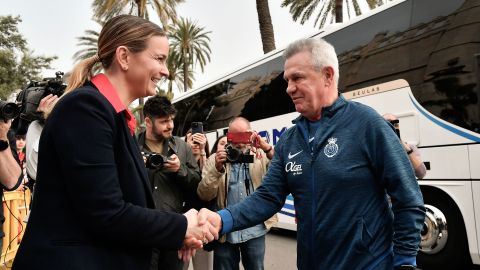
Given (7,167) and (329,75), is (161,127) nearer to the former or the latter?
(7,167)

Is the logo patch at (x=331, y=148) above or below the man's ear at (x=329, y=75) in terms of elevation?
below

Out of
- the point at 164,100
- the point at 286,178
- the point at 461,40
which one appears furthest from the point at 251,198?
the point at 461,40

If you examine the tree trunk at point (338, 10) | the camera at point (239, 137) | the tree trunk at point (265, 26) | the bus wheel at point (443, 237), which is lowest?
the bus wheel at point (443, 237)

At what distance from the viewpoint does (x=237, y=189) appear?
13.4 feet

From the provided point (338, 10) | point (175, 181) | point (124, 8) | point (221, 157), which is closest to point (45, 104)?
point (175, 181)

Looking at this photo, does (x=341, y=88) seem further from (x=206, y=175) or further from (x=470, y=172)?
(x=206, y=175)

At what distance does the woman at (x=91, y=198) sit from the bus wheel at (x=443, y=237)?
4399 mm

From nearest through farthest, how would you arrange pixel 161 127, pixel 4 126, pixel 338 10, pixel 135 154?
1. pixel 135 154
2. pixel 4 126
3. pixel 161 127
4. pixel 338 10

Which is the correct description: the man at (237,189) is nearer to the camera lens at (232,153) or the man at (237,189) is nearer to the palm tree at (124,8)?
the camera lens at (232,153)

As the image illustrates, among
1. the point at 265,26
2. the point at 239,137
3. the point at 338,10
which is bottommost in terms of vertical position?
the point at 239,137

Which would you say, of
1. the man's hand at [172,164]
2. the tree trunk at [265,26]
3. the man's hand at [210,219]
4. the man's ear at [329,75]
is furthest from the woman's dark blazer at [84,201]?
the tree trunk at [265,26]

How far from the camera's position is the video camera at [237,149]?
3.74m

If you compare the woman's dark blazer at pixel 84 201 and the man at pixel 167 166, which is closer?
the woman's dark blazer at pixel 84 201

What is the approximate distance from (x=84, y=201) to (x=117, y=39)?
71cm
